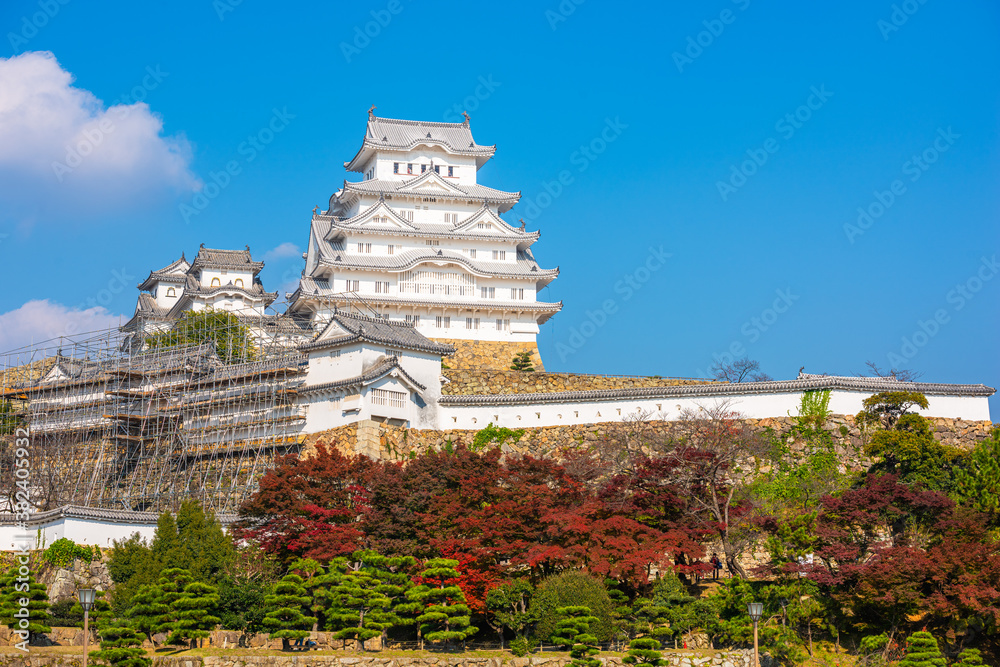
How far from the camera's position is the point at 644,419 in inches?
1353

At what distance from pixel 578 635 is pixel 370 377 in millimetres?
11906

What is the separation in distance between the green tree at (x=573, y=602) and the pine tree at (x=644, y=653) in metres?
0.86

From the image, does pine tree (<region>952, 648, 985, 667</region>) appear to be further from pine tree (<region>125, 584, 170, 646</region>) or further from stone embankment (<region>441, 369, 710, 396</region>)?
pine tree (<region>125, 584, 170, 646</region>)

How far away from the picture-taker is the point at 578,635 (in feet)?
81.3

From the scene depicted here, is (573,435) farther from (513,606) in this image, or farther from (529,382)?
(513,606)

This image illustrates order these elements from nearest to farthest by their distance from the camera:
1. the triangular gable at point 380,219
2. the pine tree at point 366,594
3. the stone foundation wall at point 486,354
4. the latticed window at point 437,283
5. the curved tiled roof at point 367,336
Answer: the pine tree at point 366,594 < the curved tiled roof at point 367,336 < the stone foundation wall at point 486,354 < the latticed window at point 437,283 < the triangular gable at point 380,219

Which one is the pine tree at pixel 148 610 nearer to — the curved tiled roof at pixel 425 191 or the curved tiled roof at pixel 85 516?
the curved tiled roof at pixel 85 516

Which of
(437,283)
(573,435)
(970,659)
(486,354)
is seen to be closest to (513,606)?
(573,435)

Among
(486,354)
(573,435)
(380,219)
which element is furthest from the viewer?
(380,219)

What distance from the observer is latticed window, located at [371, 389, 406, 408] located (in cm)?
3419

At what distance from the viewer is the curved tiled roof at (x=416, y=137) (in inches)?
2136

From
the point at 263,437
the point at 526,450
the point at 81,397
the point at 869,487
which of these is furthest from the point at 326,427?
the point at 869,487

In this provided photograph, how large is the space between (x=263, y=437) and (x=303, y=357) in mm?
2937

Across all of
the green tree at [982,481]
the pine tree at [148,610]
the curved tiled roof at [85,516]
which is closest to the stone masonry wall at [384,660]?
the pine tree at [148,610]
